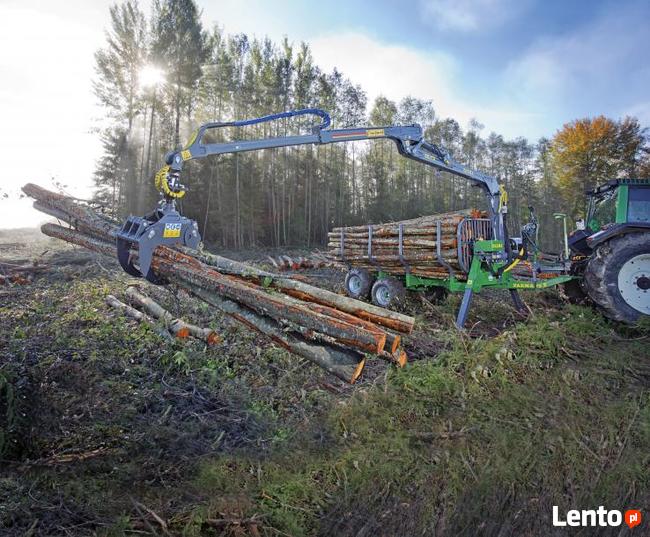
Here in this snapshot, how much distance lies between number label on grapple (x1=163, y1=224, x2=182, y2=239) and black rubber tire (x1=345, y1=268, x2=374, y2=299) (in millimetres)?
4877

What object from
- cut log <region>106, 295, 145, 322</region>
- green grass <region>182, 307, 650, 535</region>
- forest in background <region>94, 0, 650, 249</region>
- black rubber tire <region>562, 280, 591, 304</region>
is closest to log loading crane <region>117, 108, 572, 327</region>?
black rubber tire <region>562, 280, 591, 304</region>

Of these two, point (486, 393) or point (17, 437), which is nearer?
point (17, 437)

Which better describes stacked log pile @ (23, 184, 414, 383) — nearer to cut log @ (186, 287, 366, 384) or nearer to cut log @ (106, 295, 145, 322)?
cut log @ (186, 287, 366, 384)

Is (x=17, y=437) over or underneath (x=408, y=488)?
over

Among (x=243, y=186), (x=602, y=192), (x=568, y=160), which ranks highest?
(x=568, y=160)

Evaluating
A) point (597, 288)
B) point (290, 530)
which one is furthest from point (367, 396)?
point (597, 288)

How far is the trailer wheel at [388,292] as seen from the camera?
8.55 meters

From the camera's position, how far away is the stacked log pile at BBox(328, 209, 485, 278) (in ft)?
24.0

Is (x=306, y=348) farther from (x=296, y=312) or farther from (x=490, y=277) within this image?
(x=490, y=277)

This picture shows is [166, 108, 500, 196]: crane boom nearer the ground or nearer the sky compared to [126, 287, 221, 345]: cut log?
nearer the sky

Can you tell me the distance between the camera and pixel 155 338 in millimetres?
5559

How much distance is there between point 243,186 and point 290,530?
21443mm

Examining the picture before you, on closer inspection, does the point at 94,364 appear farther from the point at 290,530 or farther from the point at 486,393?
the point at 486,393

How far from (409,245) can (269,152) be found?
18041mm
